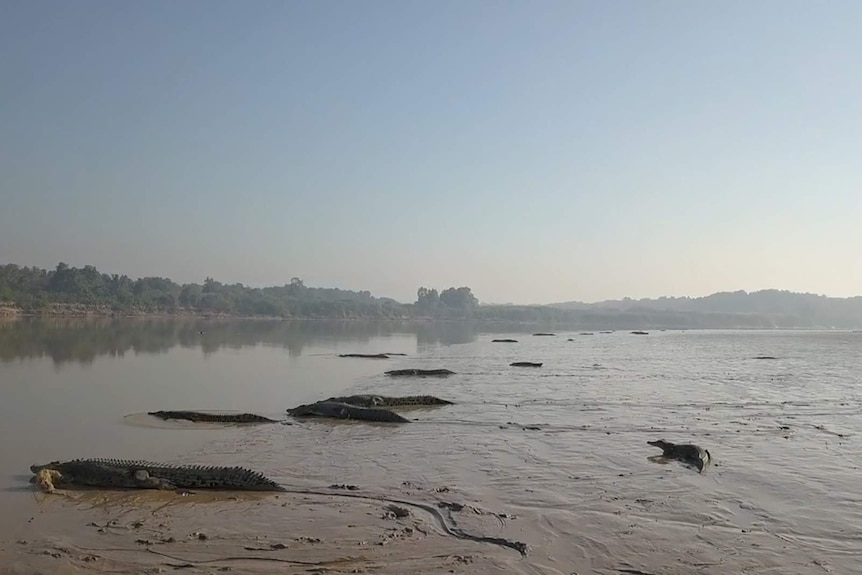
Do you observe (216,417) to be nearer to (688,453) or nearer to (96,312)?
(688,453)

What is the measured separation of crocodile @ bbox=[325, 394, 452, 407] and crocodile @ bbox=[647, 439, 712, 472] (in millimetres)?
7903

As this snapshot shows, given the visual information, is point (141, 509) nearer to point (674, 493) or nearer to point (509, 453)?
point (509, 453)

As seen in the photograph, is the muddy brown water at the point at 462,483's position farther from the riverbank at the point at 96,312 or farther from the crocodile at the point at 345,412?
the riverbank at the point at 96,312

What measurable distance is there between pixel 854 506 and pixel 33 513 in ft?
33.3

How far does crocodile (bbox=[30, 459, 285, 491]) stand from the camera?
867 cm

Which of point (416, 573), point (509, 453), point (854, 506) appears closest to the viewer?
point (416, 573)

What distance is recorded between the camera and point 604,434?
13.2 metres

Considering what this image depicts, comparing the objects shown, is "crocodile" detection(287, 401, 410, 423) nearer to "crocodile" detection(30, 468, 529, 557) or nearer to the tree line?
"crocodile" detection(30, 468, 529, 557)

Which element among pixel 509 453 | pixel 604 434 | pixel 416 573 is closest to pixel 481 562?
pixel 416 573

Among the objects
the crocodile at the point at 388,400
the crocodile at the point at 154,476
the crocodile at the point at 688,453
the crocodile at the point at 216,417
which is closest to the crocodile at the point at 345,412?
the crocodile at the point at 216,417

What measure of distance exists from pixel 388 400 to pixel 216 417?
5.11 metres

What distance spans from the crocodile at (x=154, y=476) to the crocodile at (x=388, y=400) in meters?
8.38

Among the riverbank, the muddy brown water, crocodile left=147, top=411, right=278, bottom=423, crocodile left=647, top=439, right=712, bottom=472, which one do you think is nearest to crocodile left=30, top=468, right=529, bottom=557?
the muddy brown water

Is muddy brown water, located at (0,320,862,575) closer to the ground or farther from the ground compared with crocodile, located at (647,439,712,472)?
closer to the ground
